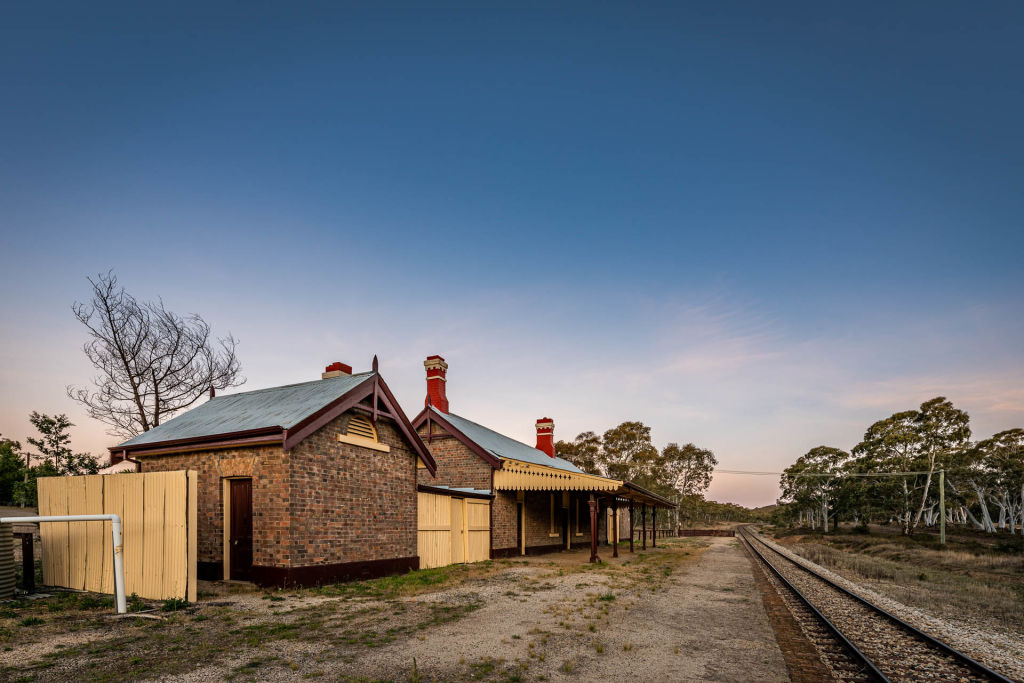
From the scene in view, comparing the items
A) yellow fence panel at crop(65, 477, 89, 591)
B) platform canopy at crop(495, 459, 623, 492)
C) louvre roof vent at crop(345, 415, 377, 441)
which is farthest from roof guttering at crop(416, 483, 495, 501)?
yellow fence panel at crop(65, 477, 89, 591)

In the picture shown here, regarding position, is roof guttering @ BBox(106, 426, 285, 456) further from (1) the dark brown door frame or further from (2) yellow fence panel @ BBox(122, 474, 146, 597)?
(2) yellow fence panel @ BBox(122, 474, 146, 597)

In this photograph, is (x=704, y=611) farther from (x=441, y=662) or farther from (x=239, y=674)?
(x=239, y=674)

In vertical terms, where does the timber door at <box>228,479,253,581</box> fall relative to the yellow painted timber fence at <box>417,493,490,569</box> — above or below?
above

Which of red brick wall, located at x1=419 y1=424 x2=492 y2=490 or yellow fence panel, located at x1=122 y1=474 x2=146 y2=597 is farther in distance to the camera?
red brick wall, located at x1=419 y1=424 x2=492 y2=490

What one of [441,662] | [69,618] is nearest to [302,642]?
[441,662]

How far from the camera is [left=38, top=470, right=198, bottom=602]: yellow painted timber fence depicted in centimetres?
981

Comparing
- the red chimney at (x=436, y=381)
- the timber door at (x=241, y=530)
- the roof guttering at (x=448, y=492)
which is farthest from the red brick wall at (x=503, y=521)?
the timber door at (x=241, y=530)

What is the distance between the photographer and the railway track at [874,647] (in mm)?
7289

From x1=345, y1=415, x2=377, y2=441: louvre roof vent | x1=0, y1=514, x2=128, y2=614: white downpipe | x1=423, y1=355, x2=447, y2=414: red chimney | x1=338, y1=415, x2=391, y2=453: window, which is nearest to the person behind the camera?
x1=0, y1=514, x2=128, y2=614: white downpipe

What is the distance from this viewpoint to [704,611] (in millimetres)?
11156

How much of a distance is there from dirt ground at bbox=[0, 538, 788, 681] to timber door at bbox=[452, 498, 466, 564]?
17.2 ft

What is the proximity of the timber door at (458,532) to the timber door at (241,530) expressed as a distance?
725cm

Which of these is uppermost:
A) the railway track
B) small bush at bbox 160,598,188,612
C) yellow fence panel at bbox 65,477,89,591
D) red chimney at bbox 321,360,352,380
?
red chimney at bbox 321,360,352,380

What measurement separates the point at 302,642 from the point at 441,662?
6.77 feet
